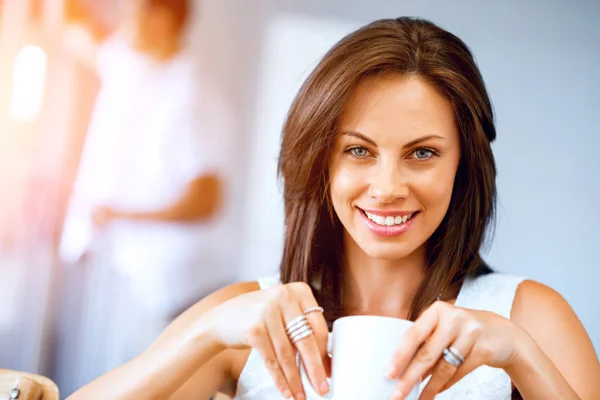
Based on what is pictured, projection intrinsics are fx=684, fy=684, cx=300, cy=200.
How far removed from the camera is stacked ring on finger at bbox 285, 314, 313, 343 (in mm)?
687

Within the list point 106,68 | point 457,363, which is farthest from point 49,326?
point 457,363

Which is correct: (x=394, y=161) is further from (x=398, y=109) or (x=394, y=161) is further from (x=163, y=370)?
(x=163, y=370)

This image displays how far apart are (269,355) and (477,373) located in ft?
1.37

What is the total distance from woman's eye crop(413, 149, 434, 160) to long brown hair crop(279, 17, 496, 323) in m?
0.07

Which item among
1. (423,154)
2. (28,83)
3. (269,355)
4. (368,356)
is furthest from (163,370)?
(28,83)

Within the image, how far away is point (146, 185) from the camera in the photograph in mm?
1159

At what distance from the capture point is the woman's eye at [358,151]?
954 millimetres

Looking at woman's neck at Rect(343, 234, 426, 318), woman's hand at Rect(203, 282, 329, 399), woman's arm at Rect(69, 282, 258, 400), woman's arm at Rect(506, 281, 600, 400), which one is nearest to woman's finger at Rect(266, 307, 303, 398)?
woman's hand at Rect(203, 282, 329, 399)

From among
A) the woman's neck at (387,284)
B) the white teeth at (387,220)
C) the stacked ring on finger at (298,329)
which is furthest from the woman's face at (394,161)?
the stacked ring on finger at (298,329)

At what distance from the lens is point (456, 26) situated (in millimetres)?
1134

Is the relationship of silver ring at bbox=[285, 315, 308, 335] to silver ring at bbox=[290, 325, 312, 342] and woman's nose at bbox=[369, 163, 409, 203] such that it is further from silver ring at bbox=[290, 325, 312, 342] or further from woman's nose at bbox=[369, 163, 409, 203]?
woman's nose at bbox=[369, 163, 409, 203]

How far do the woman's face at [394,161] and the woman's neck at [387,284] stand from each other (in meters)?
0.15

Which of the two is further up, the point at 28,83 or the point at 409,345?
the point at 28,83

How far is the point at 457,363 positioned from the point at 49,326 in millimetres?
720
